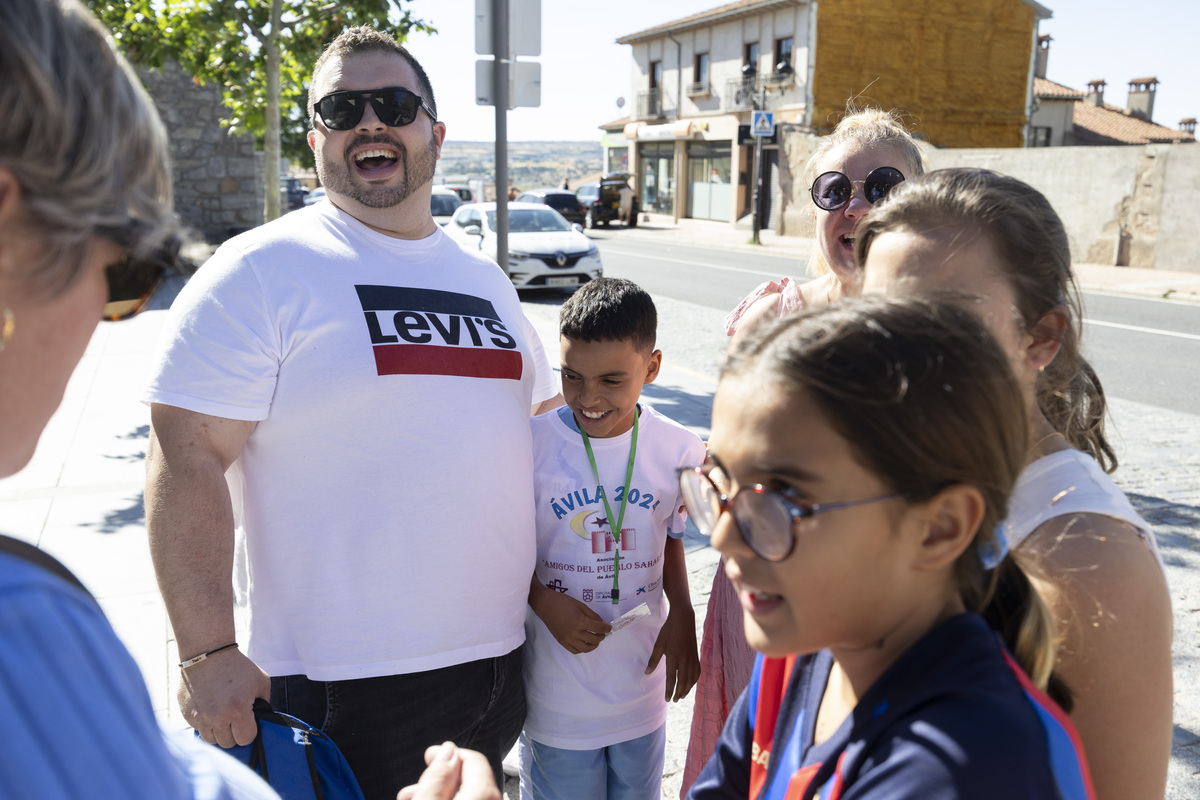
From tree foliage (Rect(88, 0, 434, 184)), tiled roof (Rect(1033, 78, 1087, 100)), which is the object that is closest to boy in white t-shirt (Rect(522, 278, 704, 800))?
tree foliage (Rect(88, 0, 434, 184))

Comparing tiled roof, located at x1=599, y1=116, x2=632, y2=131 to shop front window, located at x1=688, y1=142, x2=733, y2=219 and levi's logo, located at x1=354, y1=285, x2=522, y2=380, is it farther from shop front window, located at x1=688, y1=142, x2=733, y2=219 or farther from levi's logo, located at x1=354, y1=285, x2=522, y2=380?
levi's logo, located at x1=354, y1=285, x2=522, y2=380

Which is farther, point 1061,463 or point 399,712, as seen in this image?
point 399,712

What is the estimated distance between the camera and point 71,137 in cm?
86

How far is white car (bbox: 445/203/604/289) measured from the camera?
1358 centimetres

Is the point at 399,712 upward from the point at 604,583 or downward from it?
downward

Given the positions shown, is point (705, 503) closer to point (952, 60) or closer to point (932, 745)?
point (932, 745)

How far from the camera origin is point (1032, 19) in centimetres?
3356

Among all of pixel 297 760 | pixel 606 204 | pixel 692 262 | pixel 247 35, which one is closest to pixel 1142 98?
pixel 606 204

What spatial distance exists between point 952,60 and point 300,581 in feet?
120

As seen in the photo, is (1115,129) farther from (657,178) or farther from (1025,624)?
(1025,624)

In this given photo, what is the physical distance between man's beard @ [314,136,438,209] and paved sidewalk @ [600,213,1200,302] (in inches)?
71.0

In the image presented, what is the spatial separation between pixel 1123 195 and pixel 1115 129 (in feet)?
83.6

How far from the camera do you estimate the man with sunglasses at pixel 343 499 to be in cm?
195

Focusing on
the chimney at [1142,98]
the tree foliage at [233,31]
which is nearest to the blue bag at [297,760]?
the tree foliage at [233,31]
